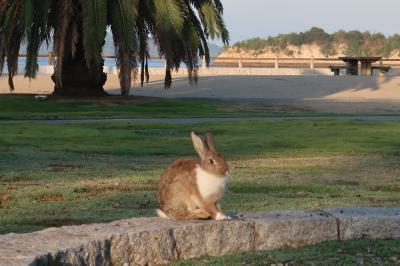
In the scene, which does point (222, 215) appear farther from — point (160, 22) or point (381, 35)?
point (381, 35)

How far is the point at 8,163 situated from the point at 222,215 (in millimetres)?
8604

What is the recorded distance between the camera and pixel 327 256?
764cm

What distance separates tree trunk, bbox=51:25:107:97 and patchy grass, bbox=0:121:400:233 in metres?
10.3

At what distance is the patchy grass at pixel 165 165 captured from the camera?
35.5 feet

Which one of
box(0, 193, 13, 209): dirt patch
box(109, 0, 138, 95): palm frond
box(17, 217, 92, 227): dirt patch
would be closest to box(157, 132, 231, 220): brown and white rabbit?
box(17, 217, 92, 227): dirt patch

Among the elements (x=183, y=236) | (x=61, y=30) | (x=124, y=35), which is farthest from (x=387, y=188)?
(x=61, y=30)

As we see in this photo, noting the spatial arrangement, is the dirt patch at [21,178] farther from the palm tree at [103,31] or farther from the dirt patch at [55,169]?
the palm tree at [103,31]

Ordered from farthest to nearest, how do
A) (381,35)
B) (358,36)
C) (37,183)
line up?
(358,36) → (381,35) → (37,183)

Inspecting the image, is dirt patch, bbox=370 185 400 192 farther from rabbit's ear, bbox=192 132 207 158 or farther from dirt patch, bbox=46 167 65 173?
rabbit's ear, bbox=192 132 207 158

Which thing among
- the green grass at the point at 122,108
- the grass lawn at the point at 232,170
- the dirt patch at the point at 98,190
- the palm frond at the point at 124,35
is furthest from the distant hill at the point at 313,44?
the dirt patch at the point at 98,190

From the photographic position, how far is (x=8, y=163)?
616 inches

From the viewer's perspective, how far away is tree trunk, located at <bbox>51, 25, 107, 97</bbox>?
35.9 metres

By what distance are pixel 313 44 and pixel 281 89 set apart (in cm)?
9845

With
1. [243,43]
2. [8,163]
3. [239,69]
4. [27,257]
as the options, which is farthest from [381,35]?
[27,257]
